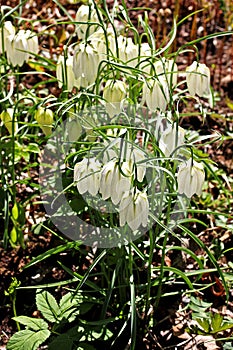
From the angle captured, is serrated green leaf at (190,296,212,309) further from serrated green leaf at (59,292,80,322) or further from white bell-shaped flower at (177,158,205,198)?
white bell-shaped flower at (177,158,205,198)

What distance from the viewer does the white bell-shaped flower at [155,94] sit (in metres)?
1.78

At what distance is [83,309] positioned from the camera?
2023mm

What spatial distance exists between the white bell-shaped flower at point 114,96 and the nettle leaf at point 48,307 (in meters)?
0.63

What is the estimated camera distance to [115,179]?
155 cm

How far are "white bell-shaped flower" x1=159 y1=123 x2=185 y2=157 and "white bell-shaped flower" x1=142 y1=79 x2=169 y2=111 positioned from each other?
7 centimetres

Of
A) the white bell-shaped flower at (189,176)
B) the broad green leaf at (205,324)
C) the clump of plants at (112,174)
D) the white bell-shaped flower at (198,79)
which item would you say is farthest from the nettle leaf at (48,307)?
the white bell-shaped flower at (198,79)

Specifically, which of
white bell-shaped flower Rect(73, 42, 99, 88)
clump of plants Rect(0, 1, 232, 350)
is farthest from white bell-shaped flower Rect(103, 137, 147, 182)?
white bell-shaped flower Rect(73, 42, 99, 88)

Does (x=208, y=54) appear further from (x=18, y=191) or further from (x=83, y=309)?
(x=83, y=309)

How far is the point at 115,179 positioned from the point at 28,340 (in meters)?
0.66

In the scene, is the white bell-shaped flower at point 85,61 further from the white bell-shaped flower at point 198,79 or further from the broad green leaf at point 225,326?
the broad green leaf at point 225,326

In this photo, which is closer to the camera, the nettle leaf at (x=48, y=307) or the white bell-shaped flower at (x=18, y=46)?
the nettle leaf at (x=48, y=307)

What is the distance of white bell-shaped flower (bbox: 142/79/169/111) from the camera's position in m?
1.78

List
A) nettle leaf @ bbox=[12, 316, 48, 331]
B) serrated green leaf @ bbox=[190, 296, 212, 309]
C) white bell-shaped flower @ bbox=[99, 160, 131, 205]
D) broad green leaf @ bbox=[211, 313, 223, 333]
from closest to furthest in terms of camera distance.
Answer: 1. white bell-shaped flower @ bbox=[99, 160, 131, 205]
2. nettle leaf @ bbox=[12, 316, 48, 331]
3. broad green leaf @ bbox=[211, 313, 223, 333]
4. serrated green leaf @ bbox=[190, 296, 212, 309]

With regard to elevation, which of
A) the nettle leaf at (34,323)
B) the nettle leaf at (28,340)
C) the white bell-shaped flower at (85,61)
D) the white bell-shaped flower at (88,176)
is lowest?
the nettle leaf at (28,340)
